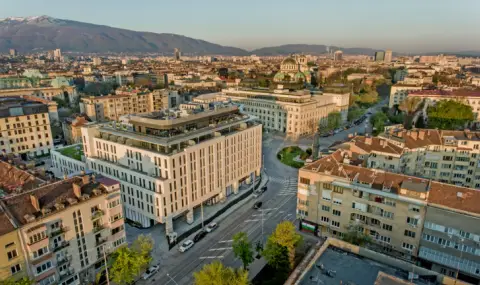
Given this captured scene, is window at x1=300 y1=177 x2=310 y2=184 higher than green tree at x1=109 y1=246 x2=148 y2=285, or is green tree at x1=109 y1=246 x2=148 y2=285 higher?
window at x1=300 y1=177 x2=310 y2=184

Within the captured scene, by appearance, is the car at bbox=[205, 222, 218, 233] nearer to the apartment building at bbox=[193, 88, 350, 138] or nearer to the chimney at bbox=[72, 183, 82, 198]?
the chimney at bbox=[72, 183, 82, 198]

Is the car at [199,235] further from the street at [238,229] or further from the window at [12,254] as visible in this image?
the window at [12,254]

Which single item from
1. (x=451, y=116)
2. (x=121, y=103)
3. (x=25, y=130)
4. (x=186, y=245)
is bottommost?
(x=186, y=245)

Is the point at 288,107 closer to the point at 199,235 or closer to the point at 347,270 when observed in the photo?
the point at 199,235

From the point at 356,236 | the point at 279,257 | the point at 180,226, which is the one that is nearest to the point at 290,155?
the point at 180,226

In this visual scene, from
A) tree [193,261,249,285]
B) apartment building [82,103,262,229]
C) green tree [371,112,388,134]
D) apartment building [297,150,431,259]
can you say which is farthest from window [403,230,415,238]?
green tree [371,112,388,134]

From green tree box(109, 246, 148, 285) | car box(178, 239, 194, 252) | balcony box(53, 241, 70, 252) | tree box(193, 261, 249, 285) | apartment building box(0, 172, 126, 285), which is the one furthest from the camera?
car box(178, 239, 194, 252)

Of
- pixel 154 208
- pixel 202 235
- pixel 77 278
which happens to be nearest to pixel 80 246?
pixel 77 278
